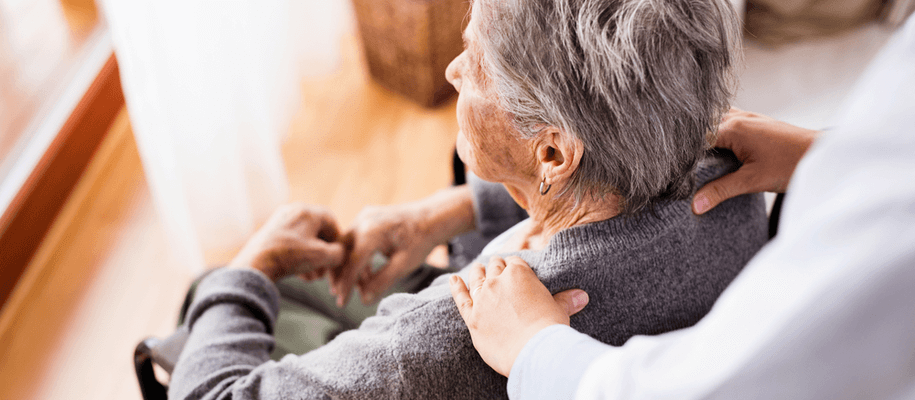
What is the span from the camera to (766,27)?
1.67 meters

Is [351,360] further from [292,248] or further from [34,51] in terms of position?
[34,51]

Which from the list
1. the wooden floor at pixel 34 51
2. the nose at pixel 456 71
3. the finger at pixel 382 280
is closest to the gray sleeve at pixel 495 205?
the finger at pixel 382 280

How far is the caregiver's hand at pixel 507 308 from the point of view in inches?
24.8

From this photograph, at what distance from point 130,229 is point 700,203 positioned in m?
1.82

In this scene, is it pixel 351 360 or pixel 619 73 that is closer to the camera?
pixel 619 73

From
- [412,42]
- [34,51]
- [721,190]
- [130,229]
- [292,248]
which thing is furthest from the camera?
[34,51]

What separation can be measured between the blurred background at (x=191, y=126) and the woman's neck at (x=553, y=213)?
82 centimetres

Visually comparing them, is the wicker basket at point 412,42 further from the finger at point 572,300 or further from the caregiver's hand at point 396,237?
the finger at point 572,300

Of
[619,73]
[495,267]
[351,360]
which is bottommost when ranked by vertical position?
[351,360]

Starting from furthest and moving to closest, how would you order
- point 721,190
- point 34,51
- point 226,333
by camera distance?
point 34,51, point 226,333, point 721,190

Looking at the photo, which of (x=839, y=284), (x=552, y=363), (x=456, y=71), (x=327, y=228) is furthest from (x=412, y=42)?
(x=839, y=284)

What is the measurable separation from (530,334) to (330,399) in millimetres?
301

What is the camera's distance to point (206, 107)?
1.58 metres

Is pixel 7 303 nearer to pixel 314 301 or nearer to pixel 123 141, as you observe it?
pixel 123 141
